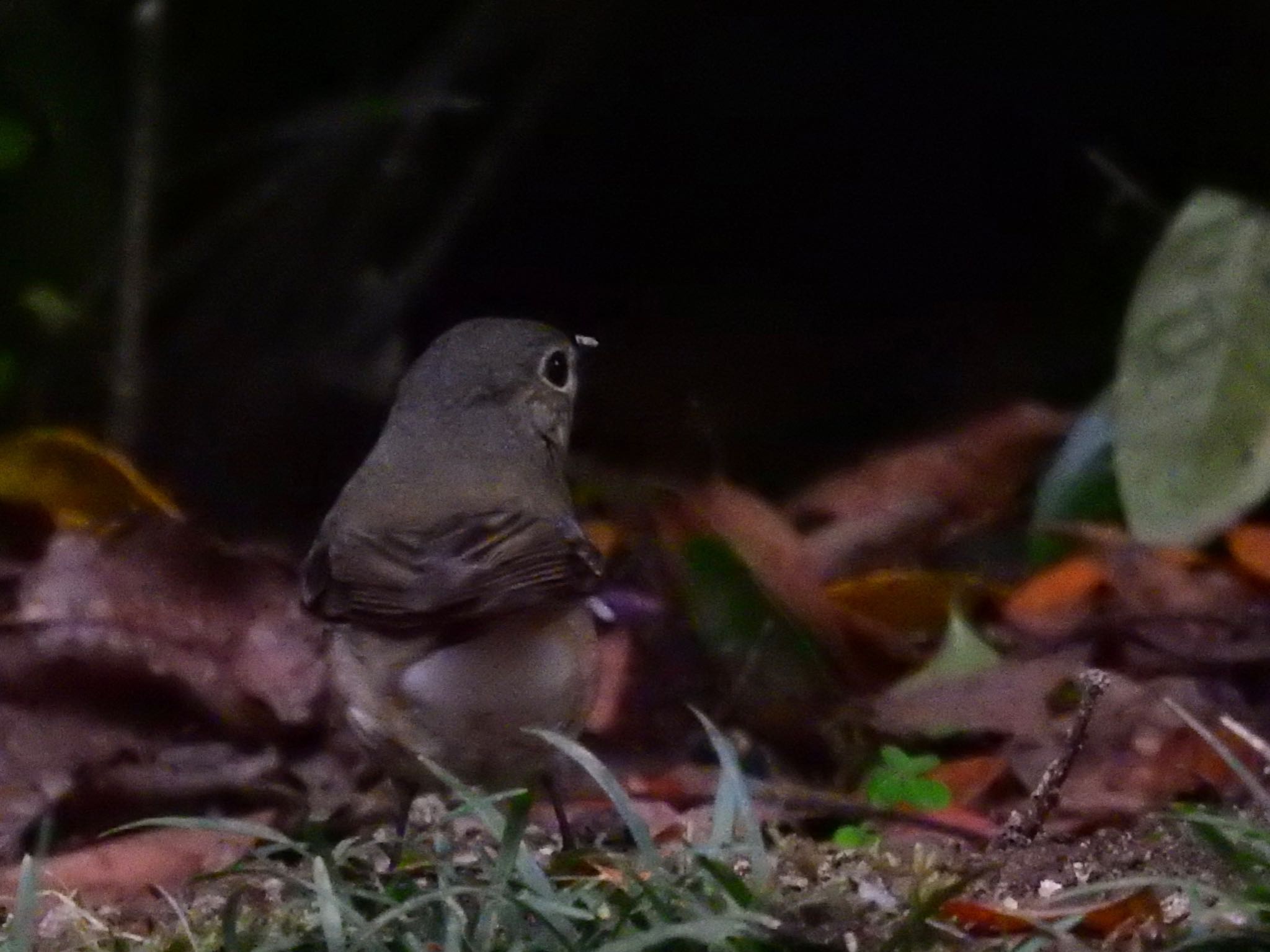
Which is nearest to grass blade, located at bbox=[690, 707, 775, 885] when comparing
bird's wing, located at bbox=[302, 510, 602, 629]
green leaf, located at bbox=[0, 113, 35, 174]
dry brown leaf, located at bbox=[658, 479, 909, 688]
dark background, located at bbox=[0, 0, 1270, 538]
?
bird's wing, located at bbox=[302, 510, 602, 629]

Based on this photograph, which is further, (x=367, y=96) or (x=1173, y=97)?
(x=1173, y=97)

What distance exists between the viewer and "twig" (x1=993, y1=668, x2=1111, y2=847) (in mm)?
3629

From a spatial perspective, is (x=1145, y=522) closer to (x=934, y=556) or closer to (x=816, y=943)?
(x=934, y=556)

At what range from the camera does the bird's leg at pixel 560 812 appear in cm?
411

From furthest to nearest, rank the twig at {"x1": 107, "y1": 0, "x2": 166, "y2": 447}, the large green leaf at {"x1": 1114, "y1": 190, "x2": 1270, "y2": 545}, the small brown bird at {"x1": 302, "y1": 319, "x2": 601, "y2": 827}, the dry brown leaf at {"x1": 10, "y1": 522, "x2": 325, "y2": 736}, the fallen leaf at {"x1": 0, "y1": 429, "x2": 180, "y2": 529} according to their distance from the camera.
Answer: the twig at {"x1": 107, "y1": 0, "x2": 166, "y2": 447}
the fallen leaf at {"x1": 0, "y1": 429, "x2": 180, "y2": 529}
the large green leaf at {"x1": 1114, "y1": 190, "x2": 1270, "y2": 545}
the dry brown leaf at {"x1": 10, "y1": 522, "x2": 325, "y2": 736}
the small brown bird at {"x1": 302, "y1": 319, "x2": 601, "y2": 827}

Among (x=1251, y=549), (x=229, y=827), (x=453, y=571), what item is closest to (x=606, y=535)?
(x=1251, y=549)

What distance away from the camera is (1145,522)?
203 inches

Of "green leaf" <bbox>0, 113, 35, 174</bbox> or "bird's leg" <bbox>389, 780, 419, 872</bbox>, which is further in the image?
"green leaf" <bbox>0, 113, 35, 174</bbox>

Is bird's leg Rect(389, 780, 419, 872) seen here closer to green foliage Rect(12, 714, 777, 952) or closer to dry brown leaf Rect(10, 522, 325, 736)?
green foliage Rect(12, 714, 777, 952)

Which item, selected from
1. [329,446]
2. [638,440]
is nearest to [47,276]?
[329,446]

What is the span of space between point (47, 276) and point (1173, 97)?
3928 millimetres

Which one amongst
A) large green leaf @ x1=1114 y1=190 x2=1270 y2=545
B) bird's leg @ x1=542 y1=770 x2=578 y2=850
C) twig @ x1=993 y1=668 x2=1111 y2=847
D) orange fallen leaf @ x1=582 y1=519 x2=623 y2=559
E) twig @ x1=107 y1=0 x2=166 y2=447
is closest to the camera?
twig @ x1=993 y1=668 x2=1111 y2=847

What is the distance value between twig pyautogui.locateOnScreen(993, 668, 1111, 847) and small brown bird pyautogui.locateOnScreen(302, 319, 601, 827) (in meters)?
0.74

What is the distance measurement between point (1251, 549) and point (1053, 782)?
208 cm
